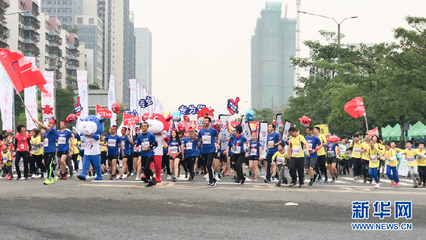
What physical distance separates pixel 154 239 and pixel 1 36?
82.7 meters

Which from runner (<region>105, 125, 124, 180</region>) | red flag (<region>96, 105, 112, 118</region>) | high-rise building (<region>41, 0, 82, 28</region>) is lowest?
runner (<region>105, 125, 124, 180</region>)

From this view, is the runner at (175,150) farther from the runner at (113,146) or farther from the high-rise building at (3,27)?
the high-rise building at (3,27)

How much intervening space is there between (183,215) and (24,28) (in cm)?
9347

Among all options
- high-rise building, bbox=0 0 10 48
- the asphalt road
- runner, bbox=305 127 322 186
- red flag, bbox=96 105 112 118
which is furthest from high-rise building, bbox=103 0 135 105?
the asphalt road

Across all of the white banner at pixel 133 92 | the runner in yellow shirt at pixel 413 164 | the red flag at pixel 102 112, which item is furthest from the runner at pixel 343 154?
the white banner at pixel 133 92

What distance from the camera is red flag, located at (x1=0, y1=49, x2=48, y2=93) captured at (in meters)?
15.5

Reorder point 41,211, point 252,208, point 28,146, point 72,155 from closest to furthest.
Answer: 1. point 41,211
2. point 252,208
3. point 28,146
4. point 72,155

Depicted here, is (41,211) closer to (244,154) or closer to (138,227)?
(138,227)

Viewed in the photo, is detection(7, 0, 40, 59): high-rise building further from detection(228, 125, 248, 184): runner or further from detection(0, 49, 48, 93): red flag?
detection(228, 125, 248, 184): runner

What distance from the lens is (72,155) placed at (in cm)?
2027

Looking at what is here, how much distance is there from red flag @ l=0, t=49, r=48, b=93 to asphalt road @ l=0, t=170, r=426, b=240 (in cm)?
425

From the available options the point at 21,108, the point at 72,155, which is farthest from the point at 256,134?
the point at 21,108

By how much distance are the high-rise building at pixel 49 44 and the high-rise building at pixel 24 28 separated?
8.93 meters

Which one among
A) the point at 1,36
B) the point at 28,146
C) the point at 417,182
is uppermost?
the point at 1,36
